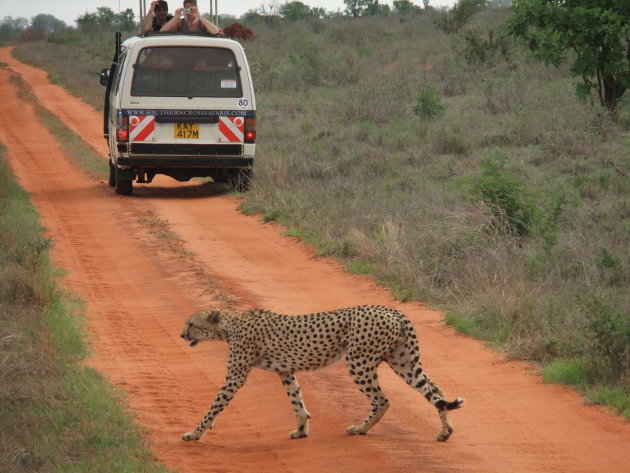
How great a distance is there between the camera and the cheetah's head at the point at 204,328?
22.7ft

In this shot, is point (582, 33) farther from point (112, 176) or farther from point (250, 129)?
point (112, 176)

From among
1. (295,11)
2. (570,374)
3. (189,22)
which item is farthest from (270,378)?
(295,11)

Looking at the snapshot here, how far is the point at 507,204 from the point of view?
39.1ft

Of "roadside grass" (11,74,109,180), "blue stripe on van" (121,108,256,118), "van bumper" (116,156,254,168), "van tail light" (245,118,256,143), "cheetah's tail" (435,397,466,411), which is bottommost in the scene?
"roadside grass" (11,74,109,180)

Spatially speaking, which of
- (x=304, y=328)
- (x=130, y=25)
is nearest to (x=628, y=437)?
(x=304, y=328)

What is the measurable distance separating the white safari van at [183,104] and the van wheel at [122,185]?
2.11 ft

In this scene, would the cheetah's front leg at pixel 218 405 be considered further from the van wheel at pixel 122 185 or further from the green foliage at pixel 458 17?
the green foliage at pixel 458 17

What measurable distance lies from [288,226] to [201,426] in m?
7.70

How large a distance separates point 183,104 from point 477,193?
5104 mm

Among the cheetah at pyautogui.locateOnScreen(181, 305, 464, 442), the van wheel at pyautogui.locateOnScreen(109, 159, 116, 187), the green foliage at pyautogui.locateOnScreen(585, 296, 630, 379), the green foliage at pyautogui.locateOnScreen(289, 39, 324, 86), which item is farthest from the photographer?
the green foliage at pyautogui.locateOnScreen(289, 39, 324, 86)

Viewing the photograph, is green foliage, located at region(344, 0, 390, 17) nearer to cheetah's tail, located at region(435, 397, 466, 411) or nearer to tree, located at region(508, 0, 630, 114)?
tree, located at region(508, 0, 630, 114)

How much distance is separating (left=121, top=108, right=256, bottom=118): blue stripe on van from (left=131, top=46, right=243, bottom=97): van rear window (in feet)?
0.84

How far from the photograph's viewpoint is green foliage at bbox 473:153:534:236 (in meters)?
11.8

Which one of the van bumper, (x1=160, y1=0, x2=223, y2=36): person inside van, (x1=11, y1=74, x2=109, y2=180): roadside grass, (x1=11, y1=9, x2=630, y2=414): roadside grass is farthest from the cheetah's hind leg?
(x1=11, y1=74, x2=109, y2=180): roadside grass
